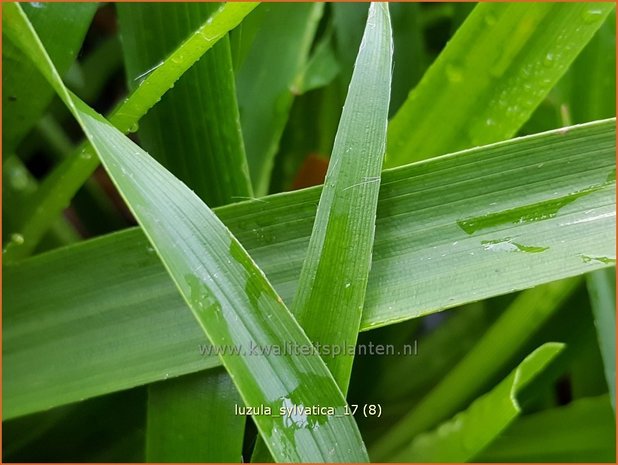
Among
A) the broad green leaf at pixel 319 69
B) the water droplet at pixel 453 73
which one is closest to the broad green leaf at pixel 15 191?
the broad green leaf at pixel 319 69

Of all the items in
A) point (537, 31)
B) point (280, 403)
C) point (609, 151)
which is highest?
point (537, 31)

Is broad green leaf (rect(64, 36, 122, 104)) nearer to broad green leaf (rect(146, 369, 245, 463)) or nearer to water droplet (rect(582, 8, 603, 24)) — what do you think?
broad green leaf (rect(146, 369, 245, 463))

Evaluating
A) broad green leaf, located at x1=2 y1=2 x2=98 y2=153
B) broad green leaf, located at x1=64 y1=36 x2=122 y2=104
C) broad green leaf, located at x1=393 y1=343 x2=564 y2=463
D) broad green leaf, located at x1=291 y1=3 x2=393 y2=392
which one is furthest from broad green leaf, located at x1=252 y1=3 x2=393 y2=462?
broad green leaf, located at x1=64 y1=36 x2=122 y2=104

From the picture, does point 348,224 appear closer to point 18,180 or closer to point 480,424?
point 480,424

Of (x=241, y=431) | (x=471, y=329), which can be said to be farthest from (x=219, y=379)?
(x=471, y=329)

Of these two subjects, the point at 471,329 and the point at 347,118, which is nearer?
the point at 347,118

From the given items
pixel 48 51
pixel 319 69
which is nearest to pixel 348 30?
pixel 319 69

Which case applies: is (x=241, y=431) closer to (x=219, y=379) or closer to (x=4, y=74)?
(x=219, y=379)

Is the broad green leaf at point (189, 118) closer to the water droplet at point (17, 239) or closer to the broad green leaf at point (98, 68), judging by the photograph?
the water droplet at point (17, 239)
